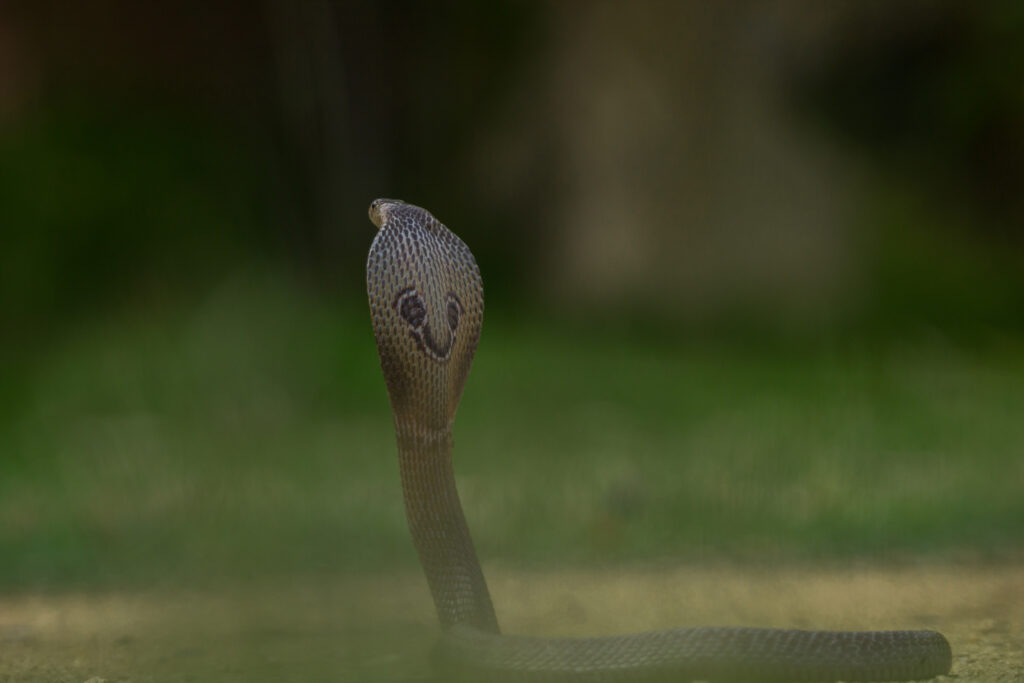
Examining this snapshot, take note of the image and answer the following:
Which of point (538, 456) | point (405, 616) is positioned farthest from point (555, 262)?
point (405, 616)

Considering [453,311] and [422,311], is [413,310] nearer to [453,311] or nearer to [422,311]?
[422,311]

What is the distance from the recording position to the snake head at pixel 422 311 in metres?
3.53

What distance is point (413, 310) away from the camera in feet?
11.6

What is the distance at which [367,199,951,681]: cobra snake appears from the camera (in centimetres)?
345

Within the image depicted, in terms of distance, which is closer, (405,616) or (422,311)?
(422,311)

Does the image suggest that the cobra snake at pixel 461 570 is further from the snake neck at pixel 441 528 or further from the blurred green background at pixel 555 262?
the blurred green background at pixel 555 262

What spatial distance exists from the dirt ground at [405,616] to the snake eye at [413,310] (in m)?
0.87

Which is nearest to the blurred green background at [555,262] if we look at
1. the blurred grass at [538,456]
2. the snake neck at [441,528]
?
the blurred grass at [538,456]

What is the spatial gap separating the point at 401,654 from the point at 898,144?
27.6 ft

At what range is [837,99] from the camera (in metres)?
10.7

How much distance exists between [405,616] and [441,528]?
0.87m

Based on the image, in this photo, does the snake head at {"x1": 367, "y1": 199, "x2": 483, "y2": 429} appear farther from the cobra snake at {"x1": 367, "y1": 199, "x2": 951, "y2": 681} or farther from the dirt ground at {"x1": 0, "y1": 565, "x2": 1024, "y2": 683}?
the dirt ground at {"x1": 0, "y1": 565, "x2": 1024, "y2": 683}

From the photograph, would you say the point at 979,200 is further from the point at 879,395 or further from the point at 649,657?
the point at 649,657

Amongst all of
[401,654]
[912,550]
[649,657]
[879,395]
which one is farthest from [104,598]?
[879,395]
